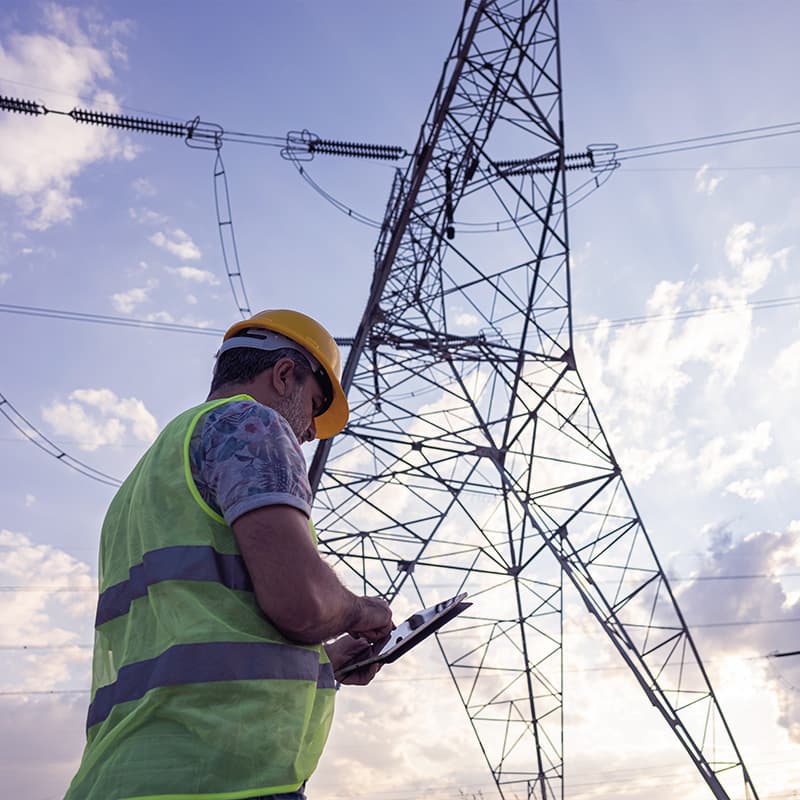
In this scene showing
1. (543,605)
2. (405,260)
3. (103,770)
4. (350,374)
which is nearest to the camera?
(103,770)

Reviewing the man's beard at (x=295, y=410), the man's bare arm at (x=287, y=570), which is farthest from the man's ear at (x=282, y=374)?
the man's bare arm at (x=287, y=570)

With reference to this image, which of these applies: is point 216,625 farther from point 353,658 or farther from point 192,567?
point 353,658

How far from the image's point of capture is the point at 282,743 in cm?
141

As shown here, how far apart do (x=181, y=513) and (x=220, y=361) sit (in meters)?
0.52

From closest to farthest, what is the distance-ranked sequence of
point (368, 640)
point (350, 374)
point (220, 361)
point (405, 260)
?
point (368, 640) < point (220, 361) < point (350, 374) < point (405, 260)

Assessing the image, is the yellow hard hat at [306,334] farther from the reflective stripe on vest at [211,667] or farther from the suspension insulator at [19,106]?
the suspension insulator at [19,106]

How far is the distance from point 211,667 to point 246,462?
0.35 meters

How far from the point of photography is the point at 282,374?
1925 mm

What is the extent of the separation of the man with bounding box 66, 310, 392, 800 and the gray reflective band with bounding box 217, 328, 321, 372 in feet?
1.03

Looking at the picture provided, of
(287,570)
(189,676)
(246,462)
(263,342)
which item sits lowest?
(189,676)

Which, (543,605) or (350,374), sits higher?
(350,374)

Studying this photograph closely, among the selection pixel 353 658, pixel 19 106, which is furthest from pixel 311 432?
pixel 19 106

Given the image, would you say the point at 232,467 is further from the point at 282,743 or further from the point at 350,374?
the point at 350,374

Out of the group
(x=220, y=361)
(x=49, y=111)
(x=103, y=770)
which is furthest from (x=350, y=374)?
(x=103, y=770)
